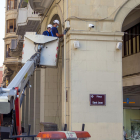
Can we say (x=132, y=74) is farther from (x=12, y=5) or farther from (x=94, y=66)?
(x=12, y=5)

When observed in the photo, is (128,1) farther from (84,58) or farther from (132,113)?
(132,113)

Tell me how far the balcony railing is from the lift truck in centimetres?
735

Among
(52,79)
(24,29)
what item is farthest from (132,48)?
(24,29)

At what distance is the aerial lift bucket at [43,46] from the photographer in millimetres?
13883

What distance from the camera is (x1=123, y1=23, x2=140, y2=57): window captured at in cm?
1914

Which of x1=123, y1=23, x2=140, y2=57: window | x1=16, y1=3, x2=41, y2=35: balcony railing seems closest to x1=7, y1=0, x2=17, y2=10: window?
x1=16, y1=3, x2=41, y2=35: balcony railing

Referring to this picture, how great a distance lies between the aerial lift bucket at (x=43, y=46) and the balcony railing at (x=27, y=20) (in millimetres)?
7250

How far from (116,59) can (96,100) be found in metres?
2.08

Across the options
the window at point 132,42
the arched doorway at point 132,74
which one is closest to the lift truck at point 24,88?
the arched doorway at point 132,74

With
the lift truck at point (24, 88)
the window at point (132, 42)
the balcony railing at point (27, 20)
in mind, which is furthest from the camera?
the balcony railing at point (27, 20)

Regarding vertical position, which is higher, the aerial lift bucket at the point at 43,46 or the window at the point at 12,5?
the window at the point at 12,5

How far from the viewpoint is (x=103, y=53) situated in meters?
13.4

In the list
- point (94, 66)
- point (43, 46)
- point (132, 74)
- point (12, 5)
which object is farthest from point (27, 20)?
point (12, 5)

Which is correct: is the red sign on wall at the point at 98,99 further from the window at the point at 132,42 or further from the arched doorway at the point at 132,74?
the window at the point at 132,42
